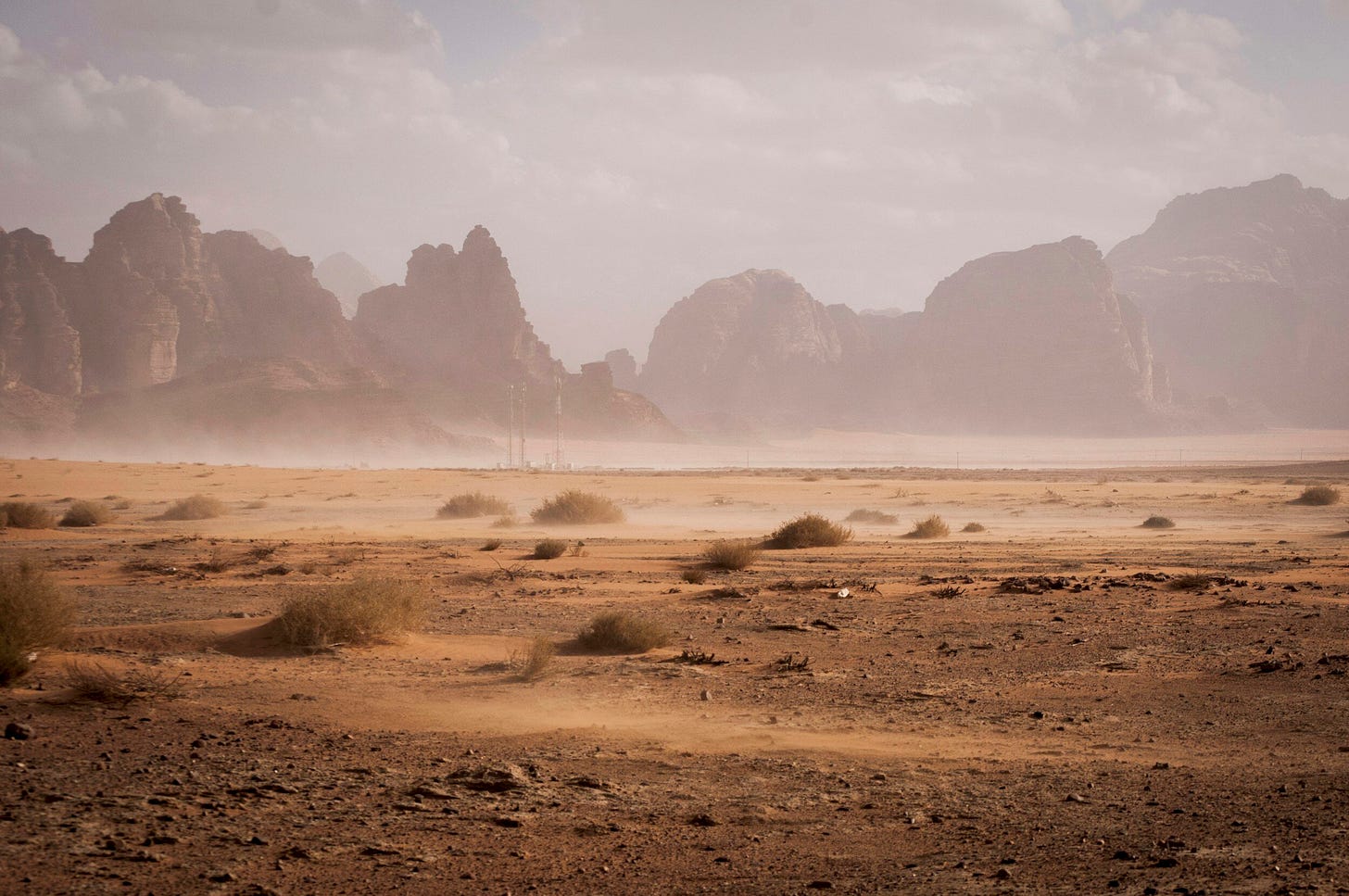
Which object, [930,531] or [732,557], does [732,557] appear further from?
[930,531]

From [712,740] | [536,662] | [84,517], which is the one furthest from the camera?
[84,517]

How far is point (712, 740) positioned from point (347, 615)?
5.13 meters

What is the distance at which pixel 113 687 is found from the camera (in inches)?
338

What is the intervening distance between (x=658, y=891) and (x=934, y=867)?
58.0 inches

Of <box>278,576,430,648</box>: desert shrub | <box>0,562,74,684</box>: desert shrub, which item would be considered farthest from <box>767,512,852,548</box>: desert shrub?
<box>0,562,74,684</box>: desert shrub

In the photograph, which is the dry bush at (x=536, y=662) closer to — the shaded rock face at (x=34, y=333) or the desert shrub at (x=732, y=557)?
the desert shrub at (x=732, y=557)

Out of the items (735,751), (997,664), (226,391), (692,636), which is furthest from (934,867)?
(226,391)

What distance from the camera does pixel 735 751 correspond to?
796cm

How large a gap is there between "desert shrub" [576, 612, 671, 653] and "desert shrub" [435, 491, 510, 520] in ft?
80.6

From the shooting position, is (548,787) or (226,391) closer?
(548,787)

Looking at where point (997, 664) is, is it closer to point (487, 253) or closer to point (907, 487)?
point (907, 487)

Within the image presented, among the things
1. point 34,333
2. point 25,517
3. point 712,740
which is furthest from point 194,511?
point 34,333

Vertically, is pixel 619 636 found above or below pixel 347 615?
below

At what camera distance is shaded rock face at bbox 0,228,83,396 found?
12419 centimetres
